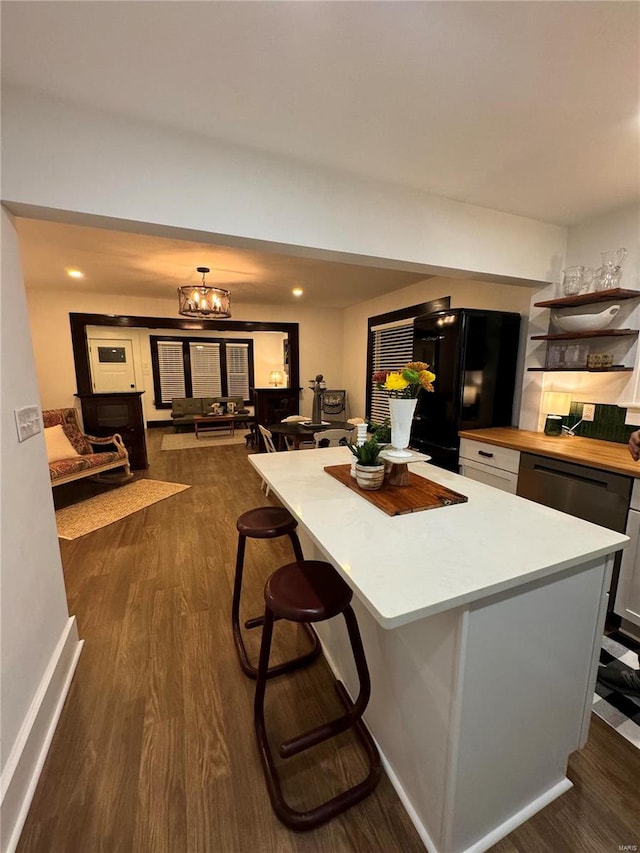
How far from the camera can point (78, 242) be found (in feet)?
Answer: 9.89

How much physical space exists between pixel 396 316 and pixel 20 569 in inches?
184

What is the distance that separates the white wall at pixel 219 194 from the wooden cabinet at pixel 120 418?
362 centimetres

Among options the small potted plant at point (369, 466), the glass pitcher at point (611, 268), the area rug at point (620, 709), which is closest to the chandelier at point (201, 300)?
the small potted plant at point (369, 466)

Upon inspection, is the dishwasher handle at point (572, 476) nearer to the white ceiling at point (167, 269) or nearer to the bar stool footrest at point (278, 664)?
the bar stool footrest at point (278, 664)

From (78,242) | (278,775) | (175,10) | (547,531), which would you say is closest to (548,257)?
(547,531)

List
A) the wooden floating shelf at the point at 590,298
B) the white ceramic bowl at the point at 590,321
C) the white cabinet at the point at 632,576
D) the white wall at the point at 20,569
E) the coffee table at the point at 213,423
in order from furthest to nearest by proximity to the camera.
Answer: the coffee table at the point at 213,423, the white ceramic bowl at the point at 590,321, the wooden floating shelf at the point at 590,298, the white cabinet at the point at 632,576, the white wall at the point at 20,569

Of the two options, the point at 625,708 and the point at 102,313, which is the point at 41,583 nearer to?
the point at 625,708

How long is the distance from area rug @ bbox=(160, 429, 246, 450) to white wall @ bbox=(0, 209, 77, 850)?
16.6ft

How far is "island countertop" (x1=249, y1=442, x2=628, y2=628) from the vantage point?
2.65 feet

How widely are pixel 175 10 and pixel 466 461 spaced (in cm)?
293

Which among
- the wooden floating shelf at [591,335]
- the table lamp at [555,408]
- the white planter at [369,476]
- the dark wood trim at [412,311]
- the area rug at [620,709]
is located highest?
the dark wood trim at [412,311]

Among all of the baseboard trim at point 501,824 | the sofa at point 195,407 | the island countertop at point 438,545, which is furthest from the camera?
the sofa at point 195,407

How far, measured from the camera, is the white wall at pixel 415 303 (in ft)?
9.95

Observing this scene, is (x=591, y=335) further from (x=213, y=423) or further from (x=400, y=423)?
(x=213, y=423)
